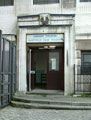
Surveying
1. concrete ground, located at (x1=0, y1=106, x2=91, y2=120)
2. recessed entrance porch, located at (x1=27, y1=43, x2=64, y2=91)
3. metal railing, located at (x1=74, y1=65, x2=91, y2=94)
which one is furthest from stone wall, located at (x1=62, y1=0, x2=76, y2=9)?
concrete ground, located at (x1=0, y1=106, x2=91, y2=120)

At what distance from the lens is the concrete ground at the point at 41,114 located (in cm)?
706

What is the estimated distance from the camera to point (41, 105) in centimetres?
857

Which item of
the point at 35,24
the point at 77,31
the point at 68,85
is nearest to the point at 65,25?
the point at 77,31

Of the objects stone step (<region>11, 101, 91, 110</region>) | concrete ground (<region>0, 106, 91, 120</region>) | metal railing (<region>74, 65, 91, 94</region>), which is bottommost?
concrete ground (<region>0, 106, 91, 120</region>)

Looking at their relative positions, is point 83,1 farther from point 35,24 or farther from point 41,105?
point 41,105

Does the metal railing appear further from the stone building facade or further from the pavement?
the pavement

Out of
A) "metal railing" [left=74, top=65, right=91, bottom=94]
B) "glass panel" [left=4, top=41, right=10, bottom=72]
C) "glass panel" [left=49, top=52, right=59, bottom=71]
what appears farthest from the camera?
"glass panel" [left=49, top=52, right=59, bottom=71]

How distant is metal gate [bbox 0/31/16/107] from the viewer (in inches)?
338

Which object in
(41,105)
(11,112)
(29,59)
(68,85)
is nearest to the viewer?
(11,112)

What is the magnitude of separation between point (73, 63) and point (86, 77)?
0.98 meters

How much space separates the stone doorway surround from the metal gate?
96 cm

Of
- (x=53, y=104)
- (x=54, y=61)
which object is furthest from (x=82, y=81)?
(x=53, y=104)

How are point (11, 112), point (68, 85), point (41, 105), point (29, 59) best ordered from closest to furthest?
point (11, 112) → point (41, 105) → point (68, 85) → point (29, 59)

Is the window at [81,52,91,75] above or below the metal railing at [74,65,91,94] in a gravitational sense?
above
